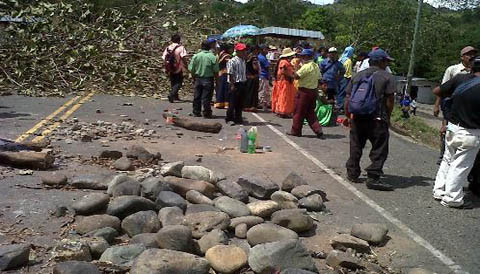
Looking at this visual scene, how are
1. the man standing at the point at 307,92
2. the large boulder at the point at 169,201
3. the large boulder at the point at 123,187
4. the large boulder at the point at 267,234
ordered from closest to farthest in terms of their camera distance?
the large boulder at the point at 267,234
the large boulder at the point at 169,201
the large boulder at the point at 123,187
the man standing at the point at 307,92

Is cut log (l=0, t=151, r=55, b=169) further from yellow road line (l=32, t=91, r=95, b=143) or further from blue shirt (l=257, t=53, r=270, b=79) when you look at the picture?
blue shirt (l=257, t=53, r=270, b=79)

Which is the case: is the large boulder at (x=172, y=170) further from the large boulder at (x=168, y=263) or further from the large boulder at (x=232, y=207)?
the large boulder at (x=168, y=263)

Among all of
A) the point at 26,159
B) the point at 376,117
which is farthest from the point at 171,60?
the point at 376,117

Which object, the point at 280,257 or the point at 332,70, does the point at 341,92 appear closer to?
the point at 332,70

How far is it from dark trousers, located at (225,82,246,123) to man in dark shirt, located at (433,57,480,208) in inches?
203

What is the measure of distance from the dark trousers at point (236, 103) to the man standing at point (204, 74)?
2.36ft

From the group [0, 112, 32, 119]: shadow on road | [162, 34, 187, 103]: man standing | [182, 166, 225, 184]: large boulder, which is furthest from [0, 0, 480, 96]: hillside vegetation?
[182, 166, 225, 184]: large boulder

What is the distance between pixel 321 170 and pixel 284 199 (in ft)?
6.72

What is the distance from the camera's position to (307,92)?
9523 mm

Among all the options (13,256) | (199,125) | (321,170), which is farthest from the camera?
(199,125)

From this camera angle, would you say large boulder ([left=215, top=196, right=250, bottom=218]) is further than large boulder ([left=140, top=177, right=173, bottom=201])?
No

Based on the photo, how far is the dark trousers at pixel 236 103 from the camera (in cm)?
1053

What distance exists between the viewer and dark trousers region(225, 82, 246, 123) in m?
10.5

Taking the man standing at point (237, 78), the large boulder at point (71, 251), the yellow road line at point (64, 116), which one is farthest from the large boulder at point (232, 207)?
the man standing at point (237, 78)
